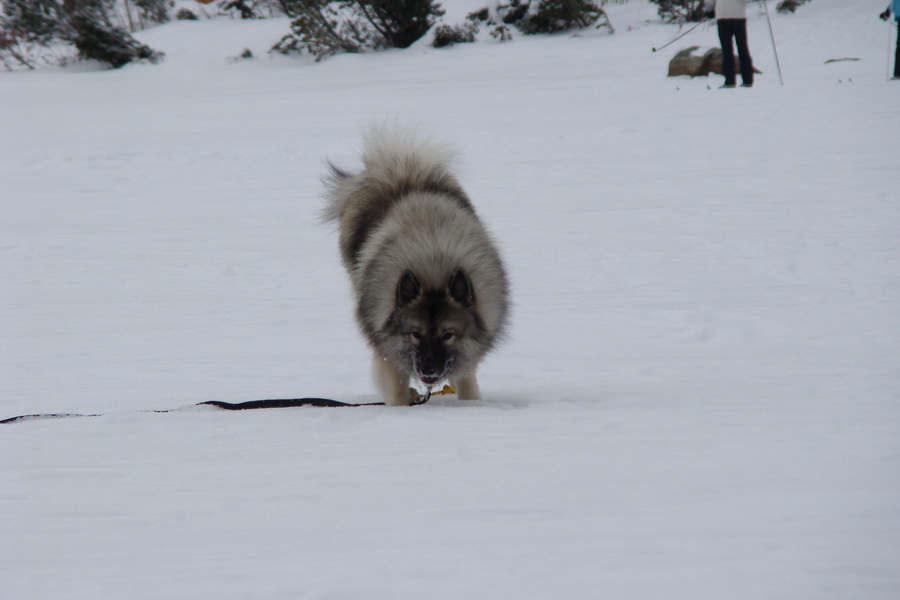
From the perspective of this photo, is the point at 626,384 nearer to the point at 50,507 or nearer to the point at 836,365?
the point at 836,365

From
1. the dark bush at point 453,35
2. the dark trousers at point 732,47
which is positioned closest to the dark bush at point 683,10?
the dark bush at point 453,35

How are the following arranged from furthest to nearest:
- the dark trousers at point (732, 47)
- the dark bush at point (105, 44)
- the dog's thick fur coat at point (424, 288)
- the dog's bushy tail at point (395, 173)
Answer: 1. the dark bush at point (105, 44)
2. the dark trousers at point (732, 47)
3. the dog's bushy tail at point (395, 173)
4. the dog's thick fur coat at point (424, 288)

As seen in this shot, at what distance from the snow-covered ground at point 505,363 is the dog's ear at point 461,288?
489 mm

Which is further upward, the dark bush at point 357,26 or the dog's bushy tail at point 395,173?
the dark bush at point 357,26

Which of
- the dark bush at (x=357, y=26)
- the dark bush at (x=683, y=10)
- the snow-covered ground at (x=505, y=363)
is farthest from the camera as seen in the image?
the dark bush at (x=357, y=26)

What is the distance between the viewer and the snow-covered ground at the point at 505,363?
1829mm

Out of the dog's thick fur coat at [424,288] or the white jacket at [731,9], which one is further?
the white jacket at [731,9]

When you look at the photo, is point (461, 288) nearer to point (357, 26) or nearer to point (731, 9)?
point (731, 9)

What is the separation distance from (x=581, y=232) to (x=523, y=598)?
18.0 feet

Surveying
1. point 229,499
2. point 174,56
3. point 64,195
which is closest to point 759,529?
point 229,499

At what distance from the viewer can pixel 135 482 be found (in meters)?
2.28

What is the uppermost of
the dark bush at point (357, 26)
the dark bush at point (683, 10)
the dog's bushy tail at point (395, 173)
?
the dark bush at point (357, 26)

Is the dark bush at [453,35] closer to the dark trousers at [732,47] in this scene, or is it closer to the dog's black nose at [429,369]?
the dark trousers at [732,47]

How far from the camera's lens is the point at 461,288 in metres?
3.42
